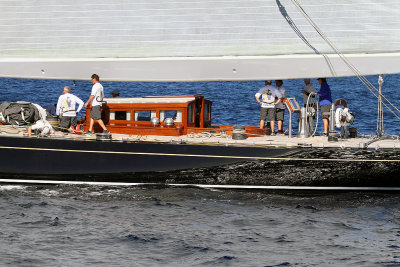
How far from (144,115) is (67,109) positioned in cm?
175

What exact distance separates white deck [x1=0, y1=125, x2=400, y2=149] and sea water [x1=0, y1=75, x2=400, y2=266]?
41.1 inches

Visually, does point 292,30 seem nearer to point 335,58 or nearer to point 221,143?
point 335,58

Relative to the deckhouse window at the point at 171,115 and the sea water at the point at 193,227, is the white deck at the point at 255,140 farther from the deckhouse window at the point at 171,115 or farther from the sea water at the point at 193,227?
the sea water at the point at 193,227

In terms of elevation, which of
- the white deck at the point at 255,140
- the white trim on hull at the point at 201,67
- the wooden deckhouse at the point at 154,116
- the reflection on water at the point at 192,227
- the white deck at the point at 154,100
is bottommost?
the reflection on water at the point at 192,227

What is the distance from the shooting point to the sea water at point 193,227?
1227 cm

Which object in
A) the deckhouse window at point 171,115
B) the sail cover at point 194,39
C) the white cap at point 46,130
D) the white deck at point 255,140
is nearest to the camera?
the white deck at point 255,140

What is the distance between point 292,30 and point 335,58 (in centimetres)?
112

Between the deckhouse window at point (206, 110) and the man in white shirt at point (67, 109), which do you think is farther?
the deckhouse window at point (206, 110)

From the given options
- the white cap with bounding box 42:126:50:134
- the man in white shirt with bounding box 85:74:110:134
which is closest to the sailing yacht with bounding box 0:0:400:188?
the white cap with bounding box 42:126:50:134

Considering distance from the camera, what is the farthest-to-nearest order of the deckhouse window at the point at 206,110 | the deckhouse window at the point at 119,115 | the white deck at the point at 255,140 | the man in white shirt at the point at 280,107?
the deckhouse window at the point at 206,110, the man in white shirt at the point at 280,107, the deckhouse window at the point at 119,115, the white deck at the point at 255,140

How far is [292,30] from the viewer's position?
16.8 m

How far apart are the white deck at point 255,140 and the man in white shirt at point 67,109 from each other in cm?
56

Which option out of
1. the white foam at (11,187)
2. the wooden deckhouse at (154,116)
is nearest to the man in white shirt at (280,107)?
the wooden deckhouse at (154,116)

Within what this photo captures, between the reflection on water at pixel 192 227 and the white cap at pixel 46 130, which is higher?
the white cap at pixel 46 130
